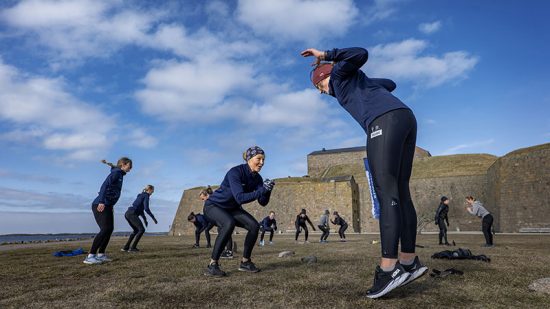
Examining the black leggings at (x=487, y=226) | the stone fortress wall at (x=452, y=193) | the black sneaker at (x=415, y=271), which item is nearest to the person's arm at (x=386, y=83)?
the black sneaker at (x=415, y=271)

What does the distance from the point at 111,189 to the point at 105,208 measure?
1.39 feet

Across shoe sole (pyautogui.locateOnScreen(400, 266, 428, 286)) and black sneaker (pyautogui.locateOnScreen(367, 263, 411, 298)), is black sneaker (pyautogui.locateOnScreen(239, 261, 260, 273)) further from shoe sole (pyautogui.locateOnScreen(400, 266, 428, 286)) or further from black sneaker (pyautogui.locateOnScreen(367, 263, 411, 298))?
shoe sole (pyautogui.locateOnScreen(400, 266, 428, 286))

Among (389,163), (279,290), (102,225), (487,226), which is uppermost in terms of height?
(389,163)

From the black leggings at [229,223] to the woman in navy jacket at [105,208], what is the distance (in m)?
3.24

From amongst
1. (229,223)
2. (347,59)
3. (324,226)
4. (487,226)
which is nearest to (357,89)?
(347,59)

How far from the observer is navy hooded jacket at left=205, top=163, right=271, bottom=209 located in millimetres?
4922

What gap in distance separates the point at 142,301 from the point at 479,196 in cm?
4399

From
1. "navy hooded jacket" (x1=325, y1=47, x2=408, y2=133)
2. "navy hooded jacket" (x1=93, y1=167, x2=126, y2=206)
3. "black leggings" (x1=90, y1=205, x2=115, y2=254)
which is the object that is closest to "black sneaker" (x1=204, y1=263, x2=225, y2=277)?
"navy hooded jacket" (x1=325, y1=47, x2=408, y2=133)

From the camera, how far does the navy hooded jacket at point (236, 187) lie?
4.92 meters

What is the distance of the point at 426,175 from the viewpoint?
45.6 meters

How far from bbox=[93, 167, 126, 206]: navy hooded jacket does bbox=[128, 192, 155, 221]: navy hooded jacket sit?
329 centimetres

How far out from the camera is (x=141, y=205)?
36.4 feet

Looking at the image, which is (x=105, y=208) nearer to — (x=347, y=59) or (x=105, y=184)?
(x=105, y=184)

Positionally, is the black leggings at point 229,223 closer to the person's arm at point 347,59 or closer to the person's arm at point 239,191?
the person's arm at point 239,191
